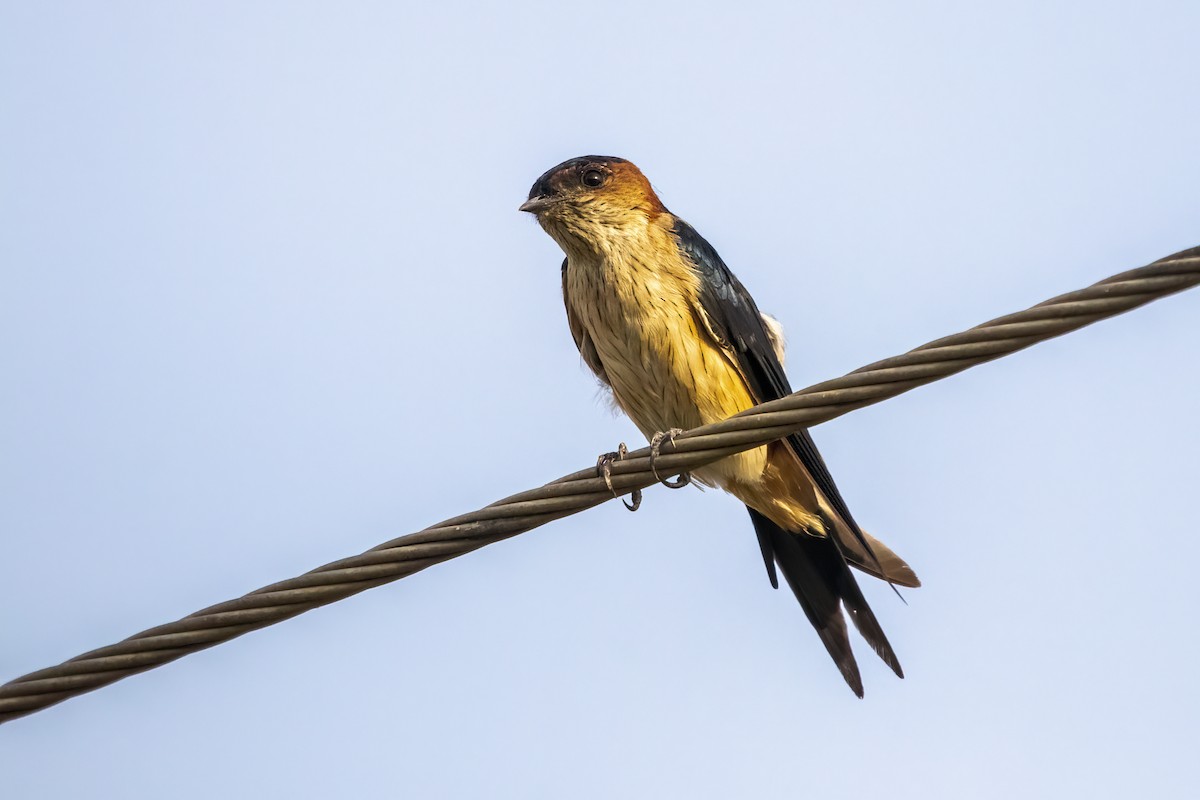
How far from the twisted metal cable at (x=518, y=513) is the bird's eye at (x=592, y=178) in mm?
2737

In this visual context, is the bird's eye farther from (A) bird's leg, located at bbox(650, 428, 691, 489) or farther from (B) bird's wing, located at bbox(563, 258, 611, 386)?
(A) bird's leg, located at bbox(650, 428, 691, 489)

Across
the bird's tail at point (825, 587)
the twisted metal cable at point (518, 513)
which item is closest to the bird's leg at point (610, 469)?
the twisted metal cable at point (518, 513)

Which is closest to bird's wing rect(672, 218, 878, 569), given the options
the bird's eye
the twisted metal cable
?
the bird's eye

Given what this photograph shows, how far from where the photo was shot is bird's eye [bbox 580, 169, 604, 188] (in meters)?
6.64

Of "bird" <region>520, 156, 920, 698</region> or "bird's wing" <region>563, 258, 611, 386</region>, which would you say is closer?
"bird" <region>520, 156, 920, 698</region>

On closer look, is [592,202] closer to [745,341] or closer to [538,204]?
[538,204]

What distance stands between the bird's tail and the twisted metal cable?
255cm

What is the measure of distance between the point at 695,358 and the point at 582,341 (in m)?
0.79

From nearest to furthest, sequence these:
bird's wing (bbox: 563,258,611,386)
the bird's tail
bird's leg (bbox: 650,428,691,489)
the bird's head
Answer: bird's leg (bbox: 650,428,691,489) < the bird's head < the bird's tail < bird's wing (bbox: 563,258,611,386)

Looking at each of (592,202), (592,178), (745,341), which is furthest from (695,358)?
(592,178)

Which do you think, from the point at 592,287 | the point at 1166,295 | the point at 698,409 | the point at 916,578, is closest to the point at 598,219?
the point at 592,287

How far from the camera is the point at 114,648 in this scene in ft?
12.3

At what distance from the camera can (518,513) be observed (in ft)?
13.5

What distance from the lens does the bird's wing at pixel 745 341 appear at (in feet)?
20.1
